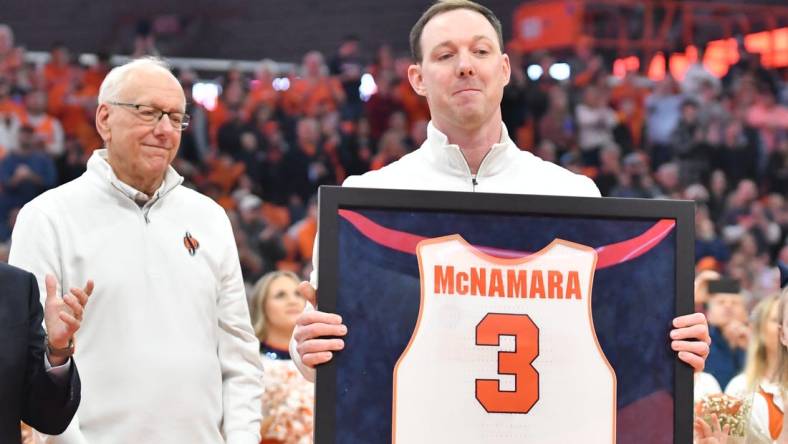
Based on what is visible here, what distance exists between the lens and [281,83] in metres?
13.8

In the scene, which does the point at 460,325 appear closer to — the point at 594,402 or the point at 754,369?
the point at 594,402

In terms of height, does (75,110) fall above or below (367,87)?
below

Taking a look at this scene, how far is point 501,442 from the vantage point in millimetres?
3055

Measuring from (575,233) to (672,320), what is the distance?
0.30m

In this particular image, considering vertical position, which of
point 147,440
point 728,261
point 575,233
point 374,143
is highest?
point 374,143

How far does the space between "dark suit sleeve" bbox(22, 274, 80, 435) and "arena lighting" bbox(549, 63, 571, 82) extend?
11.7 meters

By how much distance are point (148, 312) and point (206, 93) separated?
33.9 feet

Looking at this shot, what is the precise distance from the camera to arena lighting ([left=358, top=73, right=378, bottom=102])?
45.9 feet

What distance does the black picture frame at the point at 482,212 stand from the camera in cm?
303

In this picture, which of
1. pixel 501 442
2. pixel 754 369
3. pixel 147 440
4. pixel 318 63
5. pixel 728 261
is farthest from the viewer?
pixel 318 63

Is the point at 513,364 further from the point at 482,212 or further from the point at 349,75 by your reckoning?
the point at 349,75

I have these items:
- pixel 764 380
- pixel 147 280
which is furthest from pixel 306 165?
pixel 147 280

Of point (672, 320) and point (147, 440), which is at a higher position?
point (672, 320)

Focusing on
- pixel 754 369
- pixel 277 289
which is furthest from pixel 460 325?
pixel 277 289
